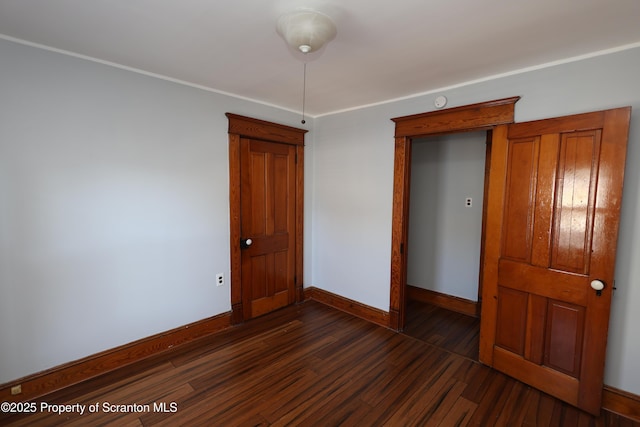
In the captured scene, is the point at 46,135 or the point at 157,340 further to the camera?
the point at 157,340

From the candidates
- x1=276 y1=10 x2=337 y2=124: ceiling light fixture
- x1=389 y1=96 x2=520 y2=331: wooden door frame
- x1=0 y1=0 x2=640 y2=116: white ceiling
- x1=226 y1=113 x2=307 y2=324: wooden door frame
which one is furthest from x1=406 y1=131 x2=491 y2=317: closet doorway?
x1=276 y1=10 x2=337 y2=124: ceiling light fixture

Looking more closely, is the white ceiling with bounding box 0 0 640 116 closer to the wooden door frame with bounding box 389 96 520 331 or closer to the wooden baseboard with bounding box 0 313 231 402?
the wooden door frame with bounding box 389 96 520 331

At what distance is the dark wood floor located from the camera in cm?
201

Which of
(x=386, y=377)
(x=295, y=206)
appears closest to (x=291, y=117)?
(x=295, y=206)

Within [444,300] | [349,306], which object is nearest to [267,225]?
[349,306]

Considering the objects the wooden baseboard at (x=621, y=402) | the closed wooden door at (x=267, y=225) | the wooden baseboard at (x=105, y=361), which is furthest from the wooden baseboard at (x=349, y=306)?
the wooden baseboard at (x=621, y=402)

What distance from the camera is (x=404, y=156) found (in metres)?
3.10

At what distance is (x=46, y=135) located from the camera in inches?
84.0

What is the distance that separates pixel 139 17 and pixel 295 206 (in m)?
2.51

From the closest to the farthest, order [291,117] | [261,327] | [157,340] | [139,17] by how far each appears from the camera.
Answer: [139,17]
[157,340]
[261,327]
[291,117]

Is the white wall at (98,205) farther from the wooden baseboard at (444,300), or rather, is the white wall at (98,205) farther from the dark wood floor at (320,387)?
the wooden baseboard at (444,300)

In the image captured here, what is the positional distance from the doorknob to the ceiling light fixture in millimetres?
2334

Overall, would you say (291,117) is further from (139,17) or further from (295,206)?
(139,17)

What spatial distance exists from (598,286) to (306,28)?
2460mm
